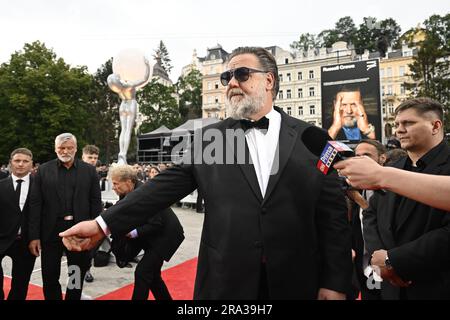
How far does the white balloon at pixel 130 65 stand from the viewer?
1084cm

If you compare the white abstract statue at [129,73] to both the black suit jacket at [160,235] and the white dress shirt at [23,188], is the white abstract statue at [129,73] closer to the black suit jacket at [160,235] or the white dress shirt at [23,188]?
the white dress shirt at [23,188]

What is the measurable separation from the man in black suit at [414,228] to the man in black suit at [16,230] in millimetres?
3752

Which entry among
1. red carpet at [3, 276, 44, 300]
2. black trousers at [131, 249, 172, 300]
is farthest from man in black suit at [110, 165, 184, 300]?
red carpet at [3, 276, 44, 300]

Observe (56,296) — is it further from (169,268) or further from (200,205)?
(200,205)

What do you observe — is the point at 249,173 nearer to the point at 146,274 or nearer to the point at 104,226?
the point at 104,226

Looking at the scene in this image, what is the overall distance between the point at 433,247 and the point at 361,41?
74494mm

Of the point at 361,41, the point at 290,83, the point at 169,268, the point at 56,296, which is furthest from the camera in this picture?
the point at 361,41

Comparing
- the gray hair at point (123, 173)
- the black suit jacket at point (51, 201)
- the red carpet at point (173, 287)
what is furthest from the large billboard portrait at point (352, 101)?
the black suit jacket at point (51, 201)

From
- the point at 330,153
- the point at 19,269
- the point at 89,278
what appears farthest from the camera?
Result: the point at 89,278

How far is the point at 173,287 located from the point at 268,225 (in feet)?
12.6

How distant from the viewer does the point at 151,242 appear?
13.0 feet

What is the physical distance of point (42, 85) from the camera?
32.8m

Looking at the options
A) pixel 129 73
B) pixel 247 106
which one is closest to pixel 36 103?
pixel 129 73
